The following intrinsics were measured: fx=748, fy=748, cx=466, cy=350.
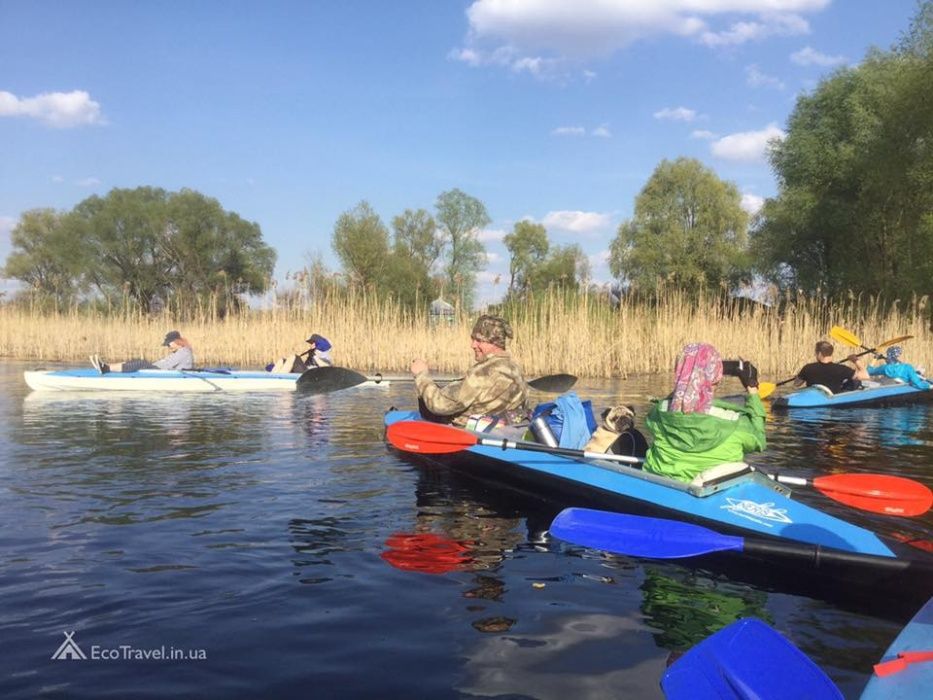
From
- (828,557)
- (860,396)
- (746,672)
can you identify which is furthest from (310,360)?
(746,672)

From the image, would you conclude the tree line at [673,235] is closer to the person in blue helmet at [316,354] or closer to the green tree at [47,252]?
the green tree at [47,252]

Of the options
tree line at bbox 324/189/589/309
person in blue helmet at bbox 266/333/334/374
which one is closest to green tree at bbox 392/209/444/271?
tree line at bbox 324/189/589/309

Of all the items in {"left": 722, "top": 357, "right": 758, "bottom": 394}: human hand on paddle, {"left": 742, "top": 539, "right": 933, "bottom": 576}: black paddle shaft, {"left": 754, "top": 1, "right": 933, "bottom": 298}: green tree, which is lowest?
{"left": 742, "top": 539, "right": 933, "bottom": 576}: black paddle shaft

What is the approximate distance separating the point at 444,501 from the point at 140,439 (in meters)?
3.82

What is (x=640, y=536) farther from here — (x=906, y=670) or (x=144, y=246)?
(x=144, y=246)

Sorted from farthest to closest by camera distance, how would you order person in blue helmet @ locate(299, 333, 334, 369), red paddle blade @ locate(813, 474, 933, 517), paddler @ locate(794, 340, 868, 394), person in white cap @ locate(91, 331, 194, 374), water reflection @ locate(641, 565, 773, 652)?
person in blue helmet @ locate(299, 333, 334, 369), person in white cap @ locate(91, 331, 194, 374), paddler @ locate(794, 340, 868, 394), red paddle blade @ locate(813, 474, 933, 517), water reflection @ locate(641, 565, 773, 652)

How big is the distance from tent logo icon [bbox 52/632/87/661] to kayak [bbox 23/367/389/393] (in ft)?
27.8

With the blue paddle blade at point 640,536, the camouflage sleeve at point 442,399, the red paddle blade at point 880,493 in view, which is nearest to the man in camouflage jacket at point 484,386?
the camouflage sleeve at point 442,399

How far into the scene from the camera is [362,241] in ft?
122

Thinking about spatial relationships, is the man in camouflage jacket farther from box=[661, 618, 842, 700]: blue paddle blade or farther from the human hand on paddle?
box=[661, 618, 842, 700]: blue paddle blade

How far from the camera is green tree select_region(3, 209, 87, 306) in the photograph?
40594 mm

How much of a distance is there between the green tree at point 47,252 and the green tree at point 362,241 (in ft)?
47.3

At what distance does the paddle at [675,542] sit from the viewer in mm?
3422

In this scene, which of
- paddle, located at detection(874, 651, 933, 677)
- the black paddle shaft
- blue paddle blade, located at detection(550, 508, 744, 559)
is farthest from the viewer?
blue paddle blade, located at detection(550, 508, 744, 559)
